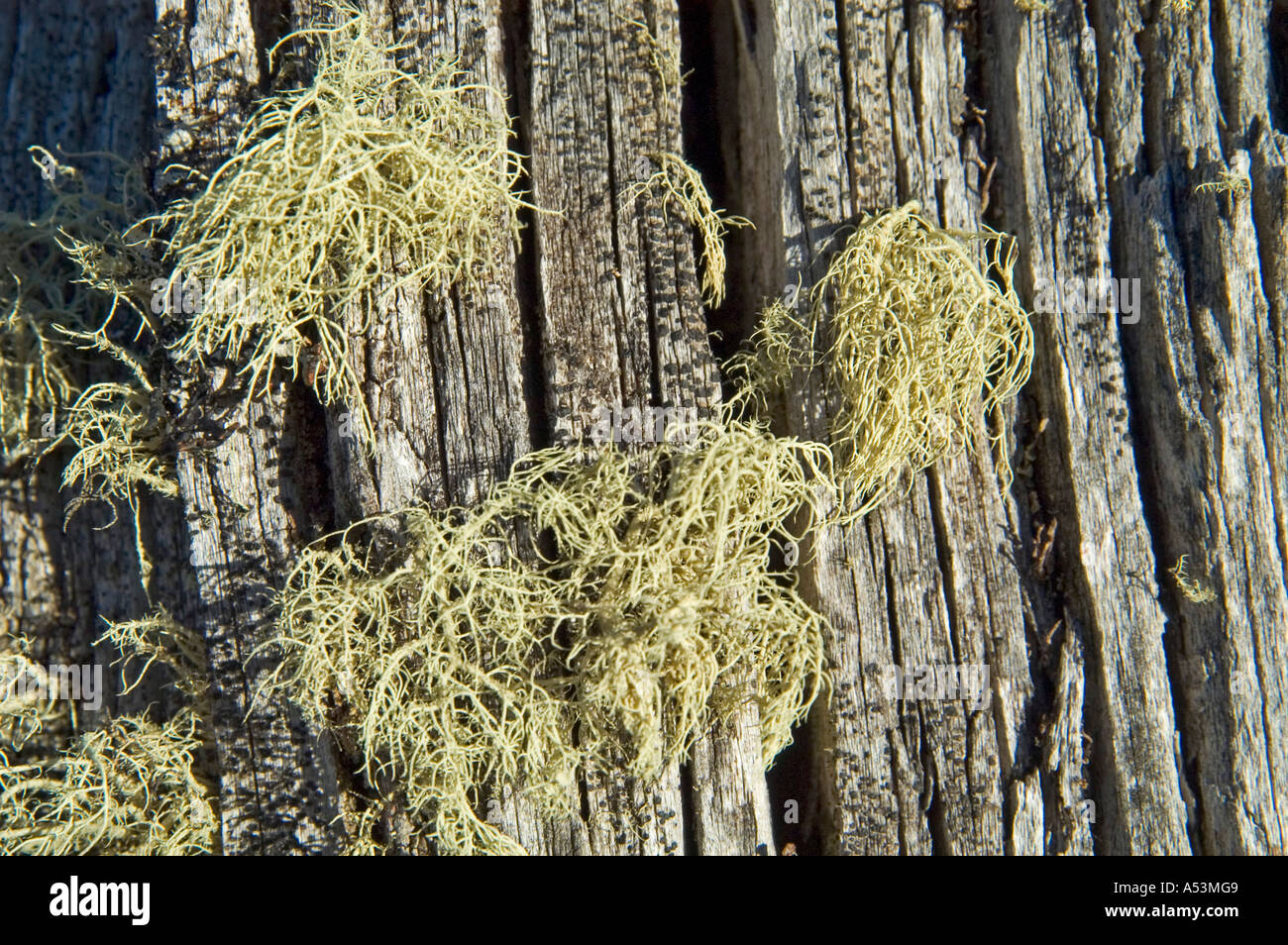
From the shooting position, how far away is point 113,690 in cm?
266

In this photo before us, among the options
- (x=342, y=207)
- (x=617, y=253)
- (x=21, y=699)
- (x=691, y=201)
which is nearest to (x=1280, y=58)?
(x=691, y=201)

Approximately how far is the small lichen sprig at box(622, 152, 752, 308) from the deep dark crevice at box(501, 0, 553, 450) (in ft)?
1.10

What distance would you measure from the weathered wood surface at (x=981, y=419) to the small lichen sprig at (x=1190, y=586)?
0.10 feet

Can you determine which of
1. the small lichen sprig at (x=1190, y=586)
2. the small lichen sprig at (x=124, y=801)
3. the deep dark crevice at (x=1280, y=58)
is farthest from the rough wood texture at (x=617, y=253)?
the deep dark crevice at (x=1280, y=58)

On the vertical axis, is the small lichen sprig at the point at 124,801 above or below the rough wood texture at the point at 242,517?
below

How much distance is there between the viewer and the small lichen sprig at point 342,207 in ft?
6.85

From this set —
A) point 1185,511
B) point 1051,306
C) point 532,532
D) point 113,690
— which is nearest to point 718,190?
point 1051,306

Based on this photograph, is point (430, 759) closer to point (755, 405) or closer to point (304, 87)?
point (755, 405)

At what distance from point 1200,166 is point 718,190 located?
4.88ft

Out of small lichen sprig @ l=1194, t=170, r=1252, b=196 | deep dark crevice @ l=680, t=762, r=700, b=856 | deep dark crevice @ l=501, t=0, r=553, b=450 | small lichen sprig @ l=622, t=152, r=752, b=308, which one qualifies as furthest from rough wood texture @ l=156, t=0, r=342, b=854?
small lichen sprig @ l=1194, t=170, r=1252, b=196

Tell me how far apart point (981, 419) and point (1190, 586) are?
79cm

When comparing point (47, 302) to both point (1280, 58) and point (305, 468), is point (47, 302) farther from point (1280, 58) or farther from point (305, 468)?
point (1280, 58)

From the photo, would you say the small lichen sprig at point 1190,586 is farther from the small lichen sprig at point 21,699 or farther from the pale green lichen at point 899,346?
the small lichen sprig at point 21,699

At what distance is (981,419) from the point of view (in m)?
2.39
